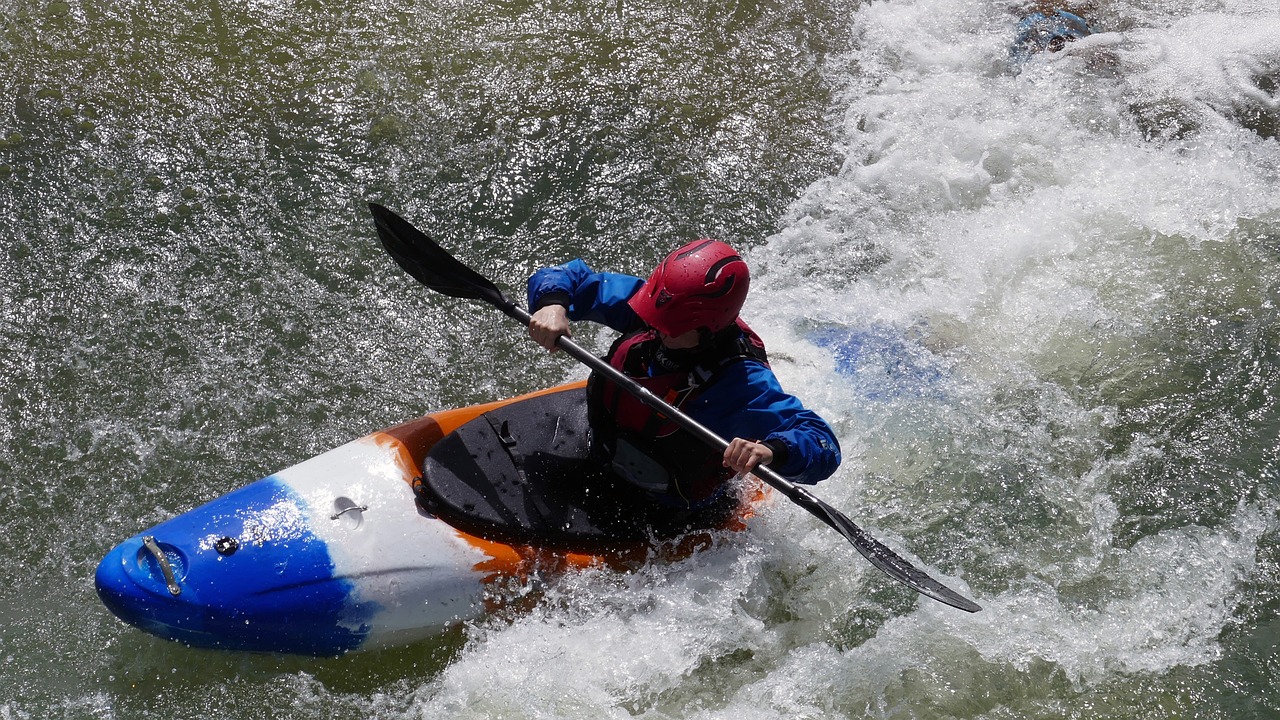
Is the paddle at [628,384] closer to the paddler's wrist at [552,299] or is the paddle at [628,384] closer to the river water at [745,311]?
the paddler's wrist at [552,299]

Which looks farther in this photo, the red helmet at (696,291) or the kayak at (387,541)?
the kayak at (387,541)

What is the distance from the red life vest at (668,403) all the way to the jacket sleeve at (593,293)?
10cm

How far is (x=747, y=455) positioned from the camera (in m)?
3.21

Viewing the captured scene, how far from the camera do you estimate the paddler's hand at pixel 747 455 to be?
3.21m

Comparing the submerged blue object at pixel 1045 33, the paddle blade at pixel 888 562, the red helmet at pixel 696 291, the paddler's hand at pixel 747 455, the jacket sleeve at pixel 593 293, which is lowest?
the paddle blade at pixel 888 562

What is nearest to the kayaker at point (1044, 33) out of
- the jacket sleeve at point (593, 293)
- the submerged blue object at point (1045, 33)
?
the submerged blue object at point (1045, 33)

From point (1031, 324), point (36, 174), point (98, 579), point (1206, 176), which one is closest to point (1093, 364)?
point (1031, 324)

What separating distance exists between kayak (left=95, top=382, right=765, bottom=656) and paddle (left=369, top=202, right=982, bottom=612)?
403 millimetres

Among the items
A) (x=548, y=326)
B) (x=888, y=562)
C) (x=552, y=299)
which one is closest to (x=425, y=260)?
(x=552, y=299)

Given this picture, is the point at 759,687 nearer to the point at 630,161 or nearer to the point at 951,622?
the point at 951,622

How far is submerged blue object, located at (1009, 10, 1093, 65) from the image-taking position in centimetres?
652

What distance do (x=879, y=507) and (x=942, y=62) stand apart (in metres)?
3.43

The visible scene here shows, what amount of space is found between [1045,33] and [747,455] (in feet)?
15.3

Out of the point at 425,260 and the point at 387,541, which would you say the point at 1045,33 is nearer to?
the point at 425,260
